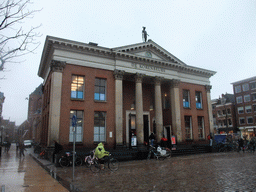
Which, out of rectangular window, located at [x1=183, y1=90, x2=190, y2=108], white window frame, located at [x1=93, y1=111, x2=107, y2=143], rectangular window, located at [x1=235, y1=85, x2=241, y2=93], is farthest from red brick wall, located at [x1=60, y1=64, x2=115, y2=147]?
rectangular window, located at [x1=235, y1=85, x2=241, y2=93]

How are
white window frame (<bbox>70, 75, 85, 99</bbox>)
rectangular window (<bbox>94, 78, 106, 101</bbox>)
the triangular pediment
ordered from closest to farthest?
white window frame (<bbox>70, 75, 85, 99</bbox>) → rectangular window (<bbox>94, 78, 106, 101</bbox>) → the triangular pediment

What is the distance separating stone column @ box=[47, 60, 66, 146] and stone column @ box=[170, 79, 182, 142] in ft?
46.0

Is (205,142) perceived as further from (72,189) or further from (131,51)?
(72,189)

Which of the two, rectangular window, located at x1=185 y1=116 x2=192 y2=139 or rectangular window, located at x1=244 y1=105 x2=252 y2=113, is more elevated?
rectangular window, located at x1=244 y1=105 x2=252 y2=113

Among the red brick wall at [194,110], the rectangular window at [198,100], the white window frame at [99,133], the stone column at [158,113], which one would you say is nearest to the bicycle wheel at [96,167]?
the white window frame at [99,133]

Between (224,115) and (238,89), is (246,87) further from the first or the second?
(224,115)

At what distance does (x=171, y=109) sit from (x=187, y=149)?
593 cm

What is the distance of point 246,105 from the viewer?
51094mm

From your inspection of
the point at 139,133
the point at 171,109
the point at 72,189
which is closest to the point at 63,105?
the point at 139,133

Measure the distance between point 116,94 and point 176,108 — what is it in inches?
339

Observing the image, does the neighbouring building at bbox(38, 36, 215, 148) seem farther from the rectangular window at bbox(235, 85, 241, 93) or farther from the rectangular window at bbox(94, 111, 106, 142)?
the rectangular window at bbox(235, 85, 241, 93)

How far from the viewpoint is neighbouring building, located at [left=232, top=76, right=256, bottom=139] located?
49438 millimetres

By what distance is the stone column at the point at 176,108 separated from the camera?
81.2 ft

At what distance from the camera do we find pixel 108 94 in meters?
21.1
